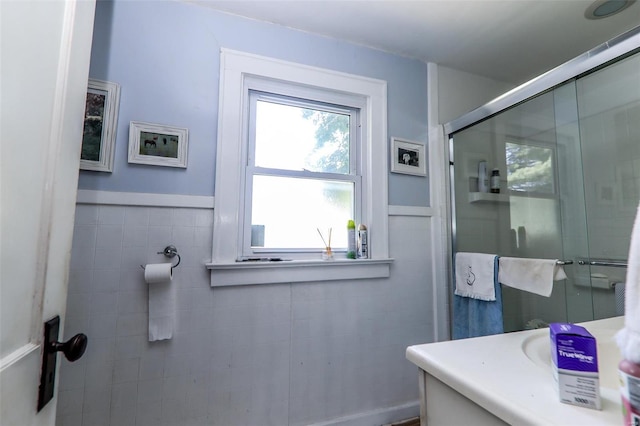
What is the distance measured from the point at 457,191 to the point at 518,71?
1027 mm

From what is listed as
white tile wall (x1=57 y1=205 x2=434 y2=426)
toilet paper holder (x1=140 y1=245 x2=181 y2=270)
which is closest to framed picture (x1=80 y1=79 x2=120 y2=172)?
white tile wall (x1=57 y1=205 x2=434 y2=426)

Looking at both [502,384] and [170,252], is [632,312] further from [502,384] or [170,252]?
[170,252]

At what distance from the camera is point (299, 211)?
1.59 m

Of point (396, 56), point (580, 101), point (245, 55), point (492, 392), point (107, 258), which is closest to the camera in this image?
point (492, 392)

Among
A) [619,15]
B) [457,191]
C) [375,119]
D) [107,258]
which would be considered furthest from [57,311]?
[619,15]

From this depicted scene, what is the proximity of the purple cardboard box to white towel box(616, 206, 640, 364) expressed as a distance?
0.24 ft

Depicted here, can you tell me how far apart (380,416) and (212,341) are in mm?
1001

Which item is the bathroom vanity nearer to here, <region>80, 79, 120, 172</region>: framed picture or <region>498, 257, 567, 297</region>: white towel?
<region>498, 257, 567, 297</region>: white towel

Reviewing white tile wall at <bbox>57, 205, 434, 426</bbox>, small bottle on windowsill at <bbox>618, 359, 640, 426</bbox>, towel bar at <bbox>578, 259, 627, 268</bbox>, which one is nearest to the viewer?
small bottle on windowsill at <bbox>618, 359, 640, 426</bbox>

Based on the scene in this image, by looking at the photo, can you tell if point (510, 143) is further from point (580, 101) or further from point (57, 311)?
point (57, 311)

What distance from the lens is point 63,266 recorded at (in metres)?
0.56

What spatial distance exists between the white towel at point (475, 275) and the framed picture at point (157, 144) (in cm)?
156

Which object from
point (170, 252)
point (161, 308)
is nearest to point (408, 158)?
point (170, 252)

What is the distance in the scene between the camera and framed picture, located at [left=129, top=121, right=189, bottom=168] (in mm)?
1249
